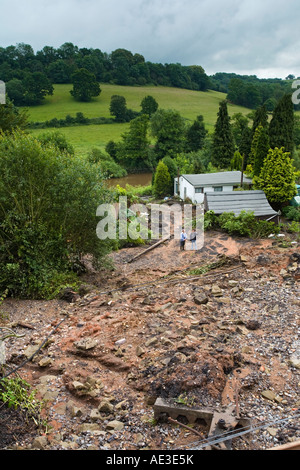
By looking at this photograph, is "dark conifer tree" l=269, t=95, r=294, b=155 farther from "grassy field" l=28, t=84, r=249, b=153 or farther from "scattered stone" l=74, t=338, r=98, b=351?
"grassy field" l=28, t=84, r=249, b=153

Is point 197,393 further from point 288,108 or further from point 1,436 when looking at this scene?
point 288,108

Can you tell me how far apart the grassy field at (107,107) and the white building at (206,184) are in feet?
82.8

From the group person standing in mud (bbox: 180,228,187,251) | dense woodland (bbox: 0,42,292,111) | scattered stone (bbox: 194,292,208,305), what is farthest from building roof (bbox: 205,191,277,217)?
dense woodland (bbox: 0,42,292,111)

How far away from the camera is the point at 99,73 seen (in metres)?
90.4

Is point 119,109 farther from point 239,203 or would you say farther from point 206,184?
point 239,203

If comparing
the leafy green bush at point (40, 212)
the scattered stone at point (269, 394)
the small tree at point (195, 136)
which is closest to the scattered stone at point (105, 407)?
the scattered stone at point (269, 394)

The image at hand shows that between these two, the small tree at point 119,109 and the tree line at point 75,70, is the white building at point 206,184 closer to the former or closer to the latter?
the small tree at point 119,109

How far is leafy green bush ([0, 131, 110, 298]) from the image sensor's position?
12.0 metres

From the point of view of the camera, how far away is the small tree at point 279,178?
73.9 feet

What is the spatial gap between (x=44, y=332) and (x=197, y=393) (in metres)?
4.72

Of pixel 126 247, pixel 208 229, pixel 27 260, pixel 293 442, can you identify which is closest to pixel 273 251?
pixel 208 229

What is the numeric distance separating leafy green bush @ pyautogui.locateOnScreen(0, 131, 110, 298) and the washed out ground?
41.4 inches

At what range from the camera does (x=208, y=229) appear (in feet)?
69.9

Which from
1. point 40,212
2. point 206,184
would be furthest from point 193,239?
point 40,212
